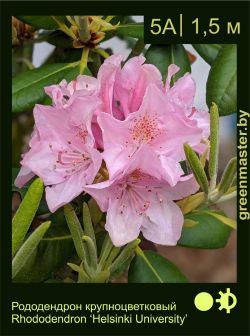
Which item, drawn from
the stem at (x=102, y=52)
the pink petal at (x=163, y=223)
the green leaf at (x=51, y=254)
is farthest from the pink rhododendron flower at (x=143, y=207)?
the stem at (x=102, y=52)

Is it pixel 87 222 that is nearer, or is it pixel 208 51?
pixel 87 222

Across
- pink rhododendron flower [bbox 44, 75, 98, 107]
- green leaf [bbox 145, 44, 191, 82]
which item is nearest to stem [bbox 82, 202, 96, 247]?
pink rhododendron flower [bbox 44, 75, 98, 107]

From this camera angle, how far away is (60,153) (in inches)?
31.7

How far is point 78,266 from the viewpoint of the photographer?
82cm

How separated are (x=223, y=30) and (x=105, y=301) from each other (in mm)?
367

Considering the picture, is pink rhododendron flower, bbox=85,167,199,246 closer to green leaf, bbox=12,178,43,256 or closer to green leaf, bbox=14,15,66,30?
green leaf, bbox=12,178,43,256

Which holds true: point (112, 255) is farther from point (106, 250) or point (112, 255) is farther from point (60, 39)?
point (60, 39)

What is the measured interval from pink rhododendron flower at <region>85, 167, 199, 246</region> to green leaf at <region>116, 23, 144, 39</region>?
233mm

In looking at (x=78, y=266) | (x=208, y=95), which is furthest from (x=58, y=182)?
(x=208, y=95)

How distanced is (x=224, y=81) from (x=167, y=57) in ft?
0.27

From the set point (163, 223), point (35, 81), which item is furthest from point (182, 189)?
point (35, 81)

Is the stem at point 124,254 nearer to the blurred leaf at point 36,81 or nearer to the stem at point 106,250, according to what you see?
the stem at point 106,250

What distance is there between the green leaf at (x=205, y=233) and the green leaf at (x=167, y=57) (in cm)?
19

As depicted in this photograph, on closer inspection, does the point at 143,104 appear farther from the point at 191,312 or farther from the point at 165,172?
the point at 191,312
